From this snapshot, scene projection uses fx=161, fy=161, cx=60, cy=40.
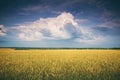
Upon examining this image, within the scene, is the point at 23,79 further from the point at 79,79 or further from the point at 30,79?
the point at 79,79

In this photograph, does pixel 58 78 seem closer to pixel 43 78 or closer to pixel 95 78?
pixel 43 78

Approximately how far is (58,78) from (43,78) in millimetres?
486

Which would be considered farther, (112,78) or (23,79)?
(112,78)

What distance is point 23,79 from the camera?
4.92 meters

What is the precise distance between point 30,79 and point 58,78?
90 centimetres

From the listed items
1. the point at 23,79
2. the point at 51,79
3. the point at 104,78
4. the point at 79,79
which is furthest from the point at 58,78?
the point at 104,78

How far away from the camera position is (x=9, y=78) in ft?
17.0

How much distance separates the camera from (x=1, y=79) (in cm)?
514

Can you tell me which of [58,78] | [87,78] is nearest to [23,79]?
[58,78]

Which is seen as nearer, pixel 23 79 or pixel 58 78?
pixel 23 79

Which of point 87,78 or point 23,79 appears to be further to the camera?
point 87,78

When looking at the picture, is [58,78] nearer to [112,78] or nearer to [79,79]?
[79,79]

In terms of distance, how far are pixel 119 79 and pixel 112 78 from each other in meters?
0.22

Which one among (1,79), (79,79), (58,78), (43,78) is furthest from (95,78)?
(1,79)
